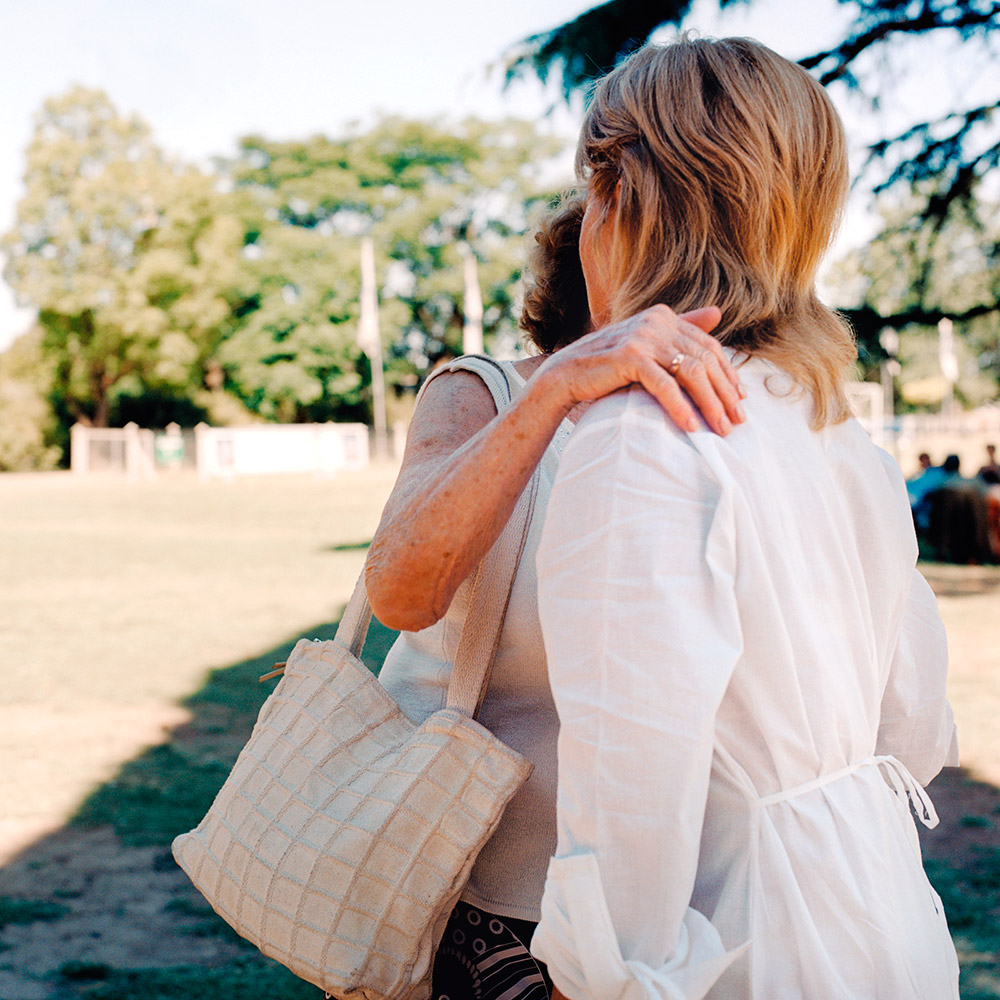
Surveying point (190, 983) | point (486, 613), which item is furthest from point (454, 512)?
point (190, 983)

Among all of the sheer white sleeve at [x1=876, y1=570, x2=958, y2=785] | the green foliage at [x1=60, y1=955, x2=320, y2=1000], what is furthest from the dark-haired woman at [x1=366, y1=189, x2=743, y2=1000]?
the green foliage at [x1=60, y1=955, x2=320, y2=1000]

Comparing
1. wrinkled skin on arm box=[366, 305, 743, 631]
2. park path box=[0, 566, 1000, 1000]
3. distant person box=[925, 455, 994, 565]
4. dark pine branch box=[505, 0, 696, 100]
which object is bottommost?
park path box=[0, 566, 1000, 1000]

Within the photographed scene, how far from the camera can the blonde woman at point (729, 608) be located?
1.00m

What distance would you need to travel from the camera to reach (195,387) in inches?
1684

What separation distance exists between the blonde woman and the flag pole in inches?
1534

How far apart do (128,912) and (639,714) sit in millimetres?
3564

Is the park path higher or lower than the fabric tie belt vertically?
lower

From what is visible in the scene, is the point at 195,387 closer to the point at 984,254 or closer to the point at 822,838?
the point at 984,254

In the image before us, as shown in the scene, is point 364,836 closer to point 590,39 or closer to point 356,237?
point 590,39

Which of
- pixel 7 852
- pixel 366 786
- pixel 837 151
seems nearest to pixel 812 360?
pixel 837 151

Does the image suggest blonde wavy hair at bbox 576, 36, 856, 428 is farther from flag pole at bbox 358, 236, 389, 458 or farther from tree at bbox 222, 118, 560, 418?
tree at bbox 222, 118, 560, 418

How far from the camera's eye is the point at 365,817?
135cm

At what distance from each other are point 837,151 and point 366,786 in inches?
40.5

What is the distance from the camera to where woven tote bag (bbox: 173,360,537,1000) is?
1322 millimetres
